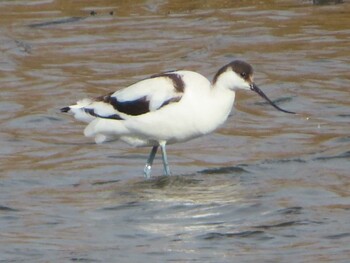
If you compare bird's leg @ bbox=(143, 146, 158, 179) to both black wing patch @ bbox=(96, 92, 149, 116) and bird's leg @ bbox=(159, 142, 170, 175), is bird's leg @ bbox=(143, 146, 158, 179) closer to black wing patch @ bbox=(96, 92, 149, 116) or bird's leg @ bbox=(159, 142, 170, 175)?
bird's leg @ bbox=(159, 142, 170, 175)

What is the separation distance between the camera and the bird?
10094 mm

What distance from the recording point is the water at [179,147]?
8617mm

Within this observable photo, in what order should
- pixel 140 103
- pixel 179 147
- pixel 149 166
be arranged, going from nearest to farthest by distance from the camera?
pixel 140 103 → pixel 149 166 → pixel 179 147

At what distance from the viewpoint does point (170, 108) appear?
10102 mm

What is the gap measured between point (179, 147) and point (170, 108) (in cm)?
165

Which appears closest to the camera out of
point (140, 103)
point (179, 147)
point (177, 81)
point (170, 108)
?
point (170, 108)

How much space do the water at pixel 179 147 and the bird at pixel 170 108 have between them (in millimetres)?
373

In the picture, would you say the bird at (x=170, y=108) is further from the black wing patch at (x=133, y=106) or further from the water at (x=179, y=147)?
the water at (x=179, y=147)

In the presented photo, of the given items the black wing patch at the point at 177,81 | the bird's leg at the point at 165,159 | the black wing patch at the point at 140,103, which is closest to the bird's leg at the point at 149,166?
the bird's leg at the point at 165,159

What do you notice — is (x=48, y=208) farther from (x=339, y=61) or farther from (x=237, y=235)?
(x=339, y=61)

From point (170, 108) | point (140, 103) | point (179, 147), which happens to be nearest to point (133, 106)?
point (140, 103)

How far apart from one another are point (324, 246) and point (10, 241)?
2.00m

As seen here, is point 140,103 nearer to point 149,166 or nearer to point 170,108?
point 170,108

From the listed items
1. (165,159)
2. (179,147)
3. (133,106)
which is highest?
(133,106)
